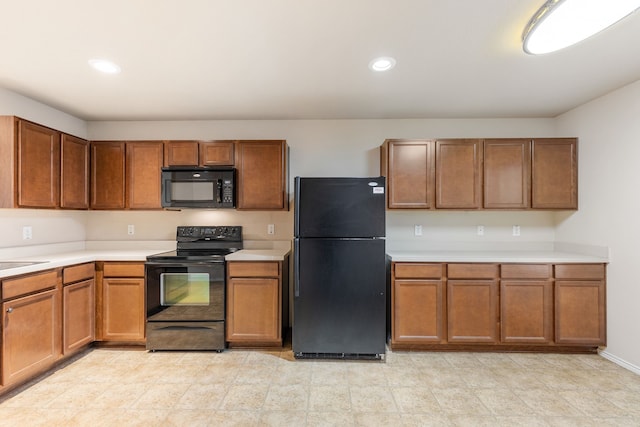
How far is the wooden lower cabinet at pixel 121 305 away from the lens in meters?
2.83

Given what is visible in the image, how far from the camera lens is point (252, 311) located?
9.23ft

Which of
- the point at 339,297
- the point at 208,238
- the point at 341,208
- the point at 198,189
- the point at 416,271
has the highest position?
the point at 198,189

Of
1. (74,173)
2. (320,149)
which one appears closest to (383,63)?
(320,149)

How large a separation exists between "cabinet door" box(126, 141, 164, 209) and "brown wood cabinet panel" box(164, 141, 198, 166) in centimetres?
7

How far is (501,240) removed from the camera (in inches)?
131

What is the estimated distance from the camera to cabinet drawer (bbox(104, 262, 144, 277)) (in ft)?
9.29

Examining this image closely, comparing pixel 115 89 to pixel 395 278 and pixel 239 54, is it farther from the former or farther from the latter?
pixel 395 278

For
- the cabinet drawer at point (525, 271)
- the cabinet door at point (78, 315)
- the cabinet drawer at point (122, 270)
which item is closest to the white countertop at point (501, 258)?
the cabinet drawer at point (525, 271)

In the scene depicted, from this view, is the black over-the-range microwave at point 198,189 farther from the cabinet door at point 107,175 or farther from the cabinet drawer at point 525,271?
the cabinet drawer at point 525,271

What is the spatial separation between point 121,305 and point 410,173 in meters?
3.07

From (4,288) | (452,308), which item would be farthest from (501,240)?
(4,288)

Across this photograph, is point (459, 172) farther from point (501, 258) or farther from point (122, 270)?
point (122, 270)

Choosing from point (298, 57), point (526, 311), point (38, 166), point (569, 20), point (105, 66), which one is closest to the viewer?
point (569, 20)

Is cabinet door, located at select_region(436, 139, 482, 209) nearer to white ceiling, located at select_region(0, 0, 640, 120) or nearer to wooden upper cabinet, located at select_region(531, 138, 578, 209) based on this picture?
white ceiling, located at select_region(0, 0, 640, 120)
